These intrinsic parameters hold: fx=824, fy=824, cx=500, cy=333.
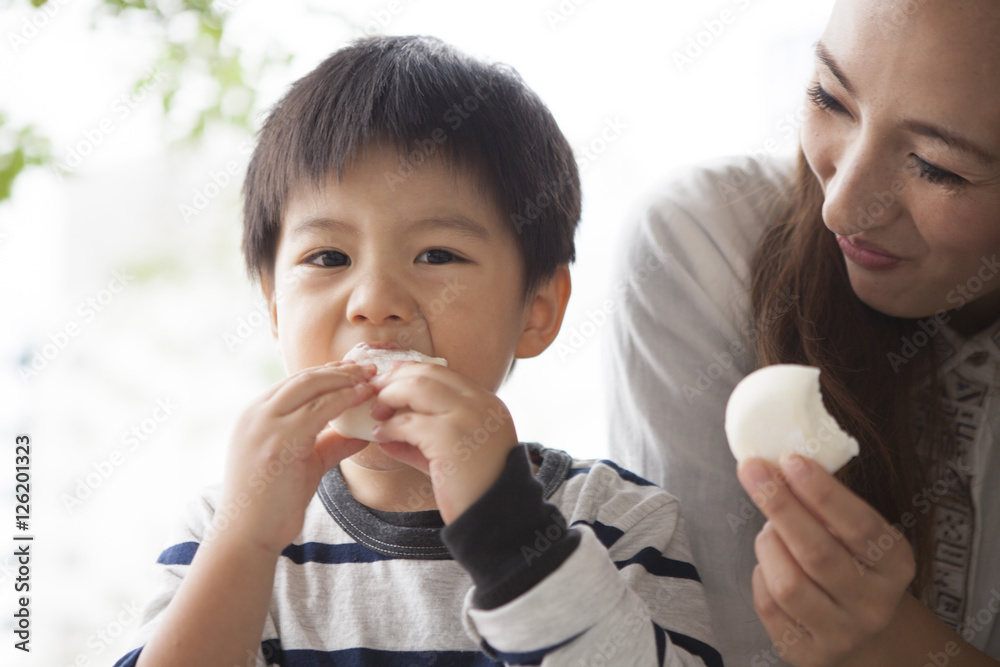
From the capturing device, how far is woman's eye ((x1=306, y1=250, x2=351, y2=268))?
113 centimetres

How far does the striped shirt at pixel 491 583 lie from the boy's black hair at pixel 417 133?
0.37m

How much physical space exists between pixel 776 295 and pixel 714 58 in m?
0.92

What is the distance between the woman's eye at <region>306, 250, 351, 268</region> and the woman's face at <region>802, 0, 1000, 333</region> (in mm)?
661

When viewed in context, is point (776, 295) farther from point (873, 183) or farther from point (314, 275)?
point (314, 275)

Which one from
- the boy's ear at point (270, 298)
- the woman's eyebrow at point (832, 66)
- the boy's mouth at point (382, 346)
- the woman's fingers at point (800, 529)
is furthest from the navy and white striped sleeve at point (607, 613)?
the woman's eyebrow at point (832, 66)

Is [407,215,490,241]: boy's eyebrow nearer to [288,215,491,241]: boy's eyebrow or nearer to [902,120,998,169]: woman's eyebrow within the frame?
[288,215,491,241]: boy's eyebrow

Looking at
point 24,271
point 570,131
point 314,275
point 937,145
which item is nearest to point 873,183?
point 937,145

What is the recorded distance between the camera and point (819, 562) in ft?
2.89

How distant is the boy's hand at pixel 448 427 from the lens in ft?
Result: 3.16

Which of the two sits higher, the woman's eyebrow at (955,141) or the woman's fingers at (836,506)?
the woman's eyebrow at (955,141)

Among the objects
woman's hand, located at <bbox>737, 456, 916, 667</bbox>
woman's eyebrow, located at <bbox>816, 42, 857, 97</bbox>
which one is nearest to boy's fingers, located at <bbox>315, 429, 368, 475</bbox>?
woman's hand, located at <bbox>737, 456, 916, 667</bbox>

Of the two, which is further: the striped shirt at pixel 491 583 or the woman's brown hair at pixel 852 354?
the woman's brown hair at pixel 852 354

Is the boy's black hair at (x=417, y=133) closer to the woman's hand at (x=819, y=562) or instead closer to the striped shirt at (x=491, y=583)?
the striped shirt at (x=491, y=583)

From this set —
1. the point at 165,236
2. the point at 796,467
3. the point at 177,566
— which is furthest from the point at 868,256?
the point at 165,236
